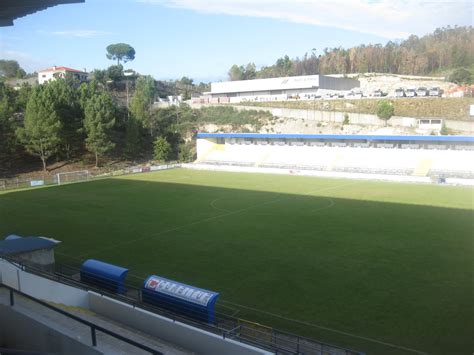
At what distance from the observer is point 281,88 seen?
69500 millimetres

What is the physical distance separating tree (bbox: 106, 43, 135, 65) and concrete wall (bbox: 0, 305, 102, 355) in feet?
287

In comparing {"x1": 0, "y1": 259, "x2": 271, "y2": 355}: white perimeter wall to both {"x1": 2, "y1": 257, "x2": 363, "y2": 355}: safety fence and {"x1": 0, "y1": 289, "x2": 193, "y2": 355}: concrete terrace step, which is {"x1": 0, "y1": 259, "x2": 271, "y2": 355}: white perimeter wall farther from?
{"x1": 2, "y1": 257, "x2": 363, "y2": 355}: safety fence

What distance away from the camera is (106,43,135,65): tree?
87750 millimetres

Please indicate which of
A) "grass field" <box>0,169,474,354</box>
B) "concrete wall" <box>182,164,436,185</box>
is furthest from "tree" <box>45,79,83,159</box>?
"grass field" <box>0,169,474,354</box>

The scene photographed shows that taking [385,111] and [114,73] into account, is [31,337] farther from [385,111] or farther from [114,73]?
[114,73]

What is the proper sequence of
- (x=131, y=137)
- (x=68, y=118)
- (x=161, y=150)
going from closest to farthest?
(x=68, y=118)
(x=131, y=137)
(x=161, y=150)

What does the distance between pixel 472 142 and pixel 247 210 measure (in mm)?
21731

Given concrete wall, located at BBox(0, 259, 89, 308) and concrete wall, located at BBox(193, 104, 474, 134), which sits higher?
concrete wall, located at BBox(193, 104, 474, 134)

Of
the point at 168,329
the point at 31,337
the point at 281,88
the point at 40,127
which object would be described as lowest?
the point at 168,329

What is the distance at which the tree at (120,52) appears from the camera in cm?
8775

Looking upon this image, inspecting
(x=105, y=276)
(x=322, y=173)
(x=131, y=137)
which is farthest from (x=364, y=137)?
(x=105, y=276)

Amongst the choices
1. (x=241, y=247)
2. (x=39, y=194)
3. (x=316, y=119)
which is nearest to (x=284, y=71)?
(x=316, y=119)

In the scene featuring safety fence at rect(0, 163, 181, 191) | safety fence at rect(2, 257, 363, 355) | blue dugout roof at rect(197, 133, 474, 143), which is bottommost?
safety fence at rect(0, 163, 181, 191)

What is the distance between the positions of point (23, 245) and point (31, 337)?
247 inches
